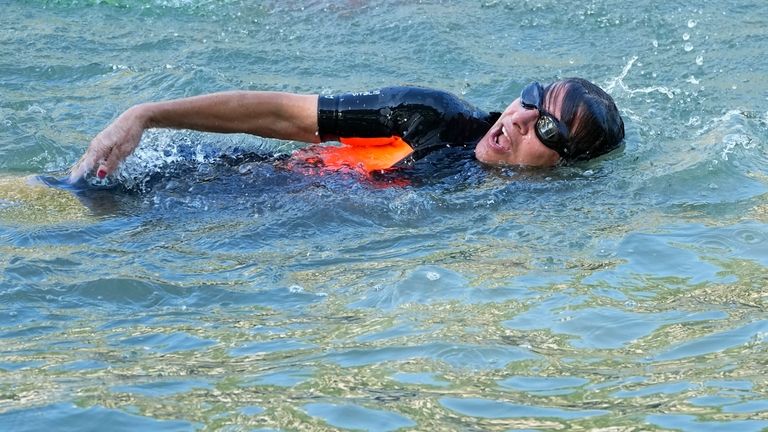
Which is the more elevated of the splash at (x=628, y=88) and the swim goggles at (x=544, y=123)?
the swim goggles at (x=544, y=123)

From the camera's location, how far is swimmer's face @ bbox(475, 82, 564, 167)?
16.8ft

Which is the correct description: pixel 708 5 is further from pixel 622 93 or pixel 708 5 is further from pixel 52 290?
pixel 52 290

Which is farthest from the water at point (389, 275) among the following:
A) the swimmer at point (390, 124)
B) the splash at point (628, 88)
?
the swimmer at point (390, 124)

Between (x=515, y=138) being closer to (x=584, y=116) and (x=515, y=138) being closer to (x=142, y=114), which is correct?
(x=584, y=116)

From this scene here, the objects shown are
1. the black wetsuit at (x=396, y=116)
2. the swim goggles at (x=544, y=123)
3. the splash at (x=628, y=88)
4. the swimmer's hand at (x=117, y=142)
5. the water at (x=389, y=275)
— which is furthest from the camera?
the splash at (x=628, y=88)

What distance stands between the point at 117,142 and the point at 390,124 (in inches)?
45.2

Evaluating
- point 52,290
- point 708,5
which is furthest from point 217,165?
point 708,5

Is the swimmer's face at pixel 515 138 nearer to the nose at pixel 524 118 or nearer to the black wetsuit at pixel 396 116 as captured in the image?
the nose at pixel 524 118

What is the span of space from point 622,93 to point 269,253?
10.8 ft

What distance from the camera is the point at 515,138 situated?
203 inches

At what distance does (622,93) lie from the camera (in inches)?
275

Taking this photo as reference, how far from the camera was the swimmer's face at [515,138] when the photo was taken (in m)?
5.11

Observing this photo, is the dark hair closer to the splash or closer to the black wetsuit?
the black wetsuit

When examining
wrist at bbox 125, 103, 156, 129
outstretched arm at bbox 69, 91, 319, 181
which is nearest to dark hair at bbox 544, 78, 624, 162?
outstretched arm at bbox 69, 91, 319, 181
